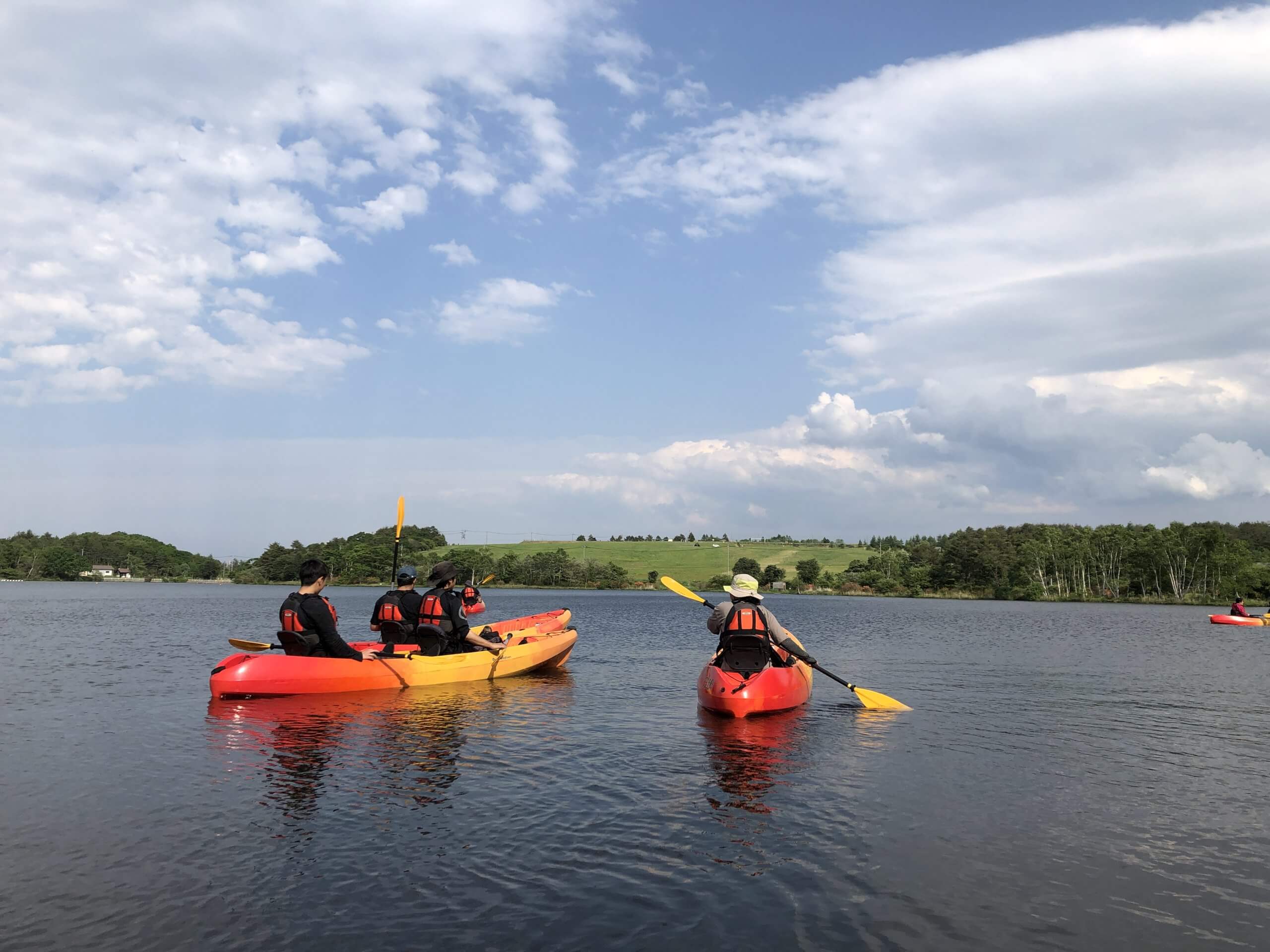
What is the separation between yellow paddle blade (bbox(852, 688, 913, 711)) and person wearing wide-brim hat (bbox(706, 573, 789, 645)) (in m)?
3.10

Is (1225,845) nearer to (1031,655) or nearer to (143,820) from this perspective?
(143,820)

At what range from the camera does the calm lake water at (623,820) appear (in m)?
6.14

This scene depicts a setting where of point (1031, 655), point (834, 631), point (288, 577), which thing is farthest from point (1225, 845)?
point (288, 577)

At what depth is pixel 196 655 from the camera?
26438mm

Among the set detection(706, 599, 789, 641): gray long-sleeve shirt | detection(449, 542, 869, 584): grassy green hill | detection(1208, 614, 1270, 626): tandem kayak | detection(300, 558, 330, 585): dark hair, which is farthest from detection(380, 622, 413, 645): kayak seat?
detection(449, 542, 869, 584): grassy green hill

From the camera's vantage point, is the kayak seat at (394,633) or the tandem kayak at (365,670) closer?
the tandem kayak at (365,670)

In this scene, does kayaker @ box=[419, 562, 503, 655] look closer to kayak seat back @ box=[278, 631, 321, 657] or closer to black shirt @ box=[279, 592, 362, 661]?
black shirt @ box=[279, 592, 362, 661]

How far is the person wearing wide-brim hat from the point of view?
1415 centimetres

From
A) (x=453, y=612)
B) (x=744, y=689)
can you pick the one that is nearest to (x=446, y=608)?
(x=453, y=612)

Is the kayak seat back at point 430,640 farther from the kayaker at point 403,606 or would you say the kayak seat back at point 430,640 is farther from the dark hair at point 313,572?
the dark hair at point 313,572

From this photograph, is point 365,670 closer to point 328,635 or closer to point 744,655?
point 328,635

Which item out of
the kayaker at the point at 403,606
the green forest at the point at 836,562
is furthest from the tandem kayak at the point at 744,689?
the green forest at the point at 836,562

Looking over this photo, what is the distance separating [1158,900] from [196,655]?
26.8m

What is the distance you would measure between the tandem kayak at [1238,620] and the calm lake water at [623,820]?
3686 cm
